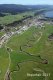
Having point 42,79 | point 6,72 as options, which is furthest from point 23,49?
point 42,79

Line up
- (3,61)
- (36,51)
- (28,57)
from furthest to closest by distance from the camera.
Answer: (36,51) → (28,57) → (3,61)

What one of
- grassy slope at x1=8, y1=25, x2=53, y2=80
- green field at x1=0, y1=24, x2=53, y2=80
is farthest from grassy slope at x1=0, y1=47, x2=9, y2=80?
grassy slope at x1=8, y1=25, x2=53, y2=80

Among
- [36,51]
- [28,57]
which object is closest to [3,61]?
[28,57]

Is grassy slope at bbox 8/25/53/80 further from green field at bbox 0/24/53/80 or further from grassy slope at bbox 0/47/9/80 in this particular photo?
grassy slope at bbox 0/47/9/80

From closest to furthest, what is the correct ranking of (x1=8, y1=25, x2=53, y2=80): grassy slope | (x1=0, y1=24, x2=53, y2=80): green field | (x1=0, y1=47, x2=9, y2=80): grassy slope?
(x1=0, y1=24, x2=53, y2=80): green field
(x1=0, y1=47, x2=9, y2=80): grassy slope
(x1=8, y1=25, x2=53, y2=80): grassy slope

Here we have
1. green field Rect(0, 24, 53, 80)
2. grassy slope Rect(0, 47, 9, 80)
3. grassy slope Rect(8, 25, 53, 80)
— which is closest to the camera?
green field Rect(0, 24, 53, 80)

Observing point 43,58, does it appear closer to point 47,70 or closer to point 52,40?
point 47,70

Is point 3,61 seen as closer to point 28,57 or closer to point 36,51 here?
point 28,57

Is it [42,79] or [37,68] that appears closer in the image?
[42,79]
